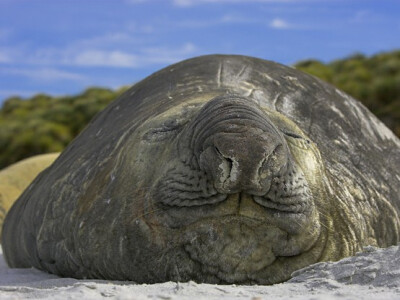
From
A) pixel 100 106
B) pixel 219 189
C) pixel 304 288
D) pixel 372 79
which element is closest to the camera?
pixel 304 288

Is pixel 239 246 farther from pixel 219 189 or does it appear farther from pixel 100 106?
pixel 100 106

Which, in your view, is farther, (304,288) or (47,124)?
(47,124)

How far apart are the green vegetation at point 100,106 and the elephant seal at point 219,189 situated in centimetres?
1700

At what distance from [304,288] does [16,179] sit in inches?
317

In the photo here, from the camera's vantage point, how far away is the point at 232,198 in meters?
4.14

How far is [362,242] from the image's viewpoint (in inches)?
194

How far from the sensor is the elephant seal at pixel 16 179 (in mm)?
10859

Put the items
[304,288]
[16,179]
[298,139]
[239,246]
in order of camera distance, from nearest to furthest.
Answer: [304,288], [239,246], [298,139], [16,179]

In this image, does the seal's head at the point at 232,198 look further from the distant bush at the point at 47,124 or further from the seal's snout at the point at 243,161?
the distant bush at the point at 47,124

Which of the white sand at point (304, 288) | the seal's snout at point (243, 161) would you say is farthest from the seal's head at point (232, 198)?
the white sand at point (304, 288)

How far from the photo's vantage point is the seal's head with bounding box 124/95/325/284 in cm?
403

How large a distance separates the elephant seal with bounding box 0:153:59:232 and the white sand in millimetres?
6823

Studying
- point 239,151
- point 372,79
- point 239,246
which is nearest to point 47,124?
point 372,79

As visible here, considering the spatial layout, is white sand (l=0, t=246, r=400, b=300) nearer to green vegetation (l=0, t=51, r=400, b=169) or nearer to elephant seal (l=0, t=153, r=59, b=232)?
elephant seal (l=0, t=153, r=59, b=232)
